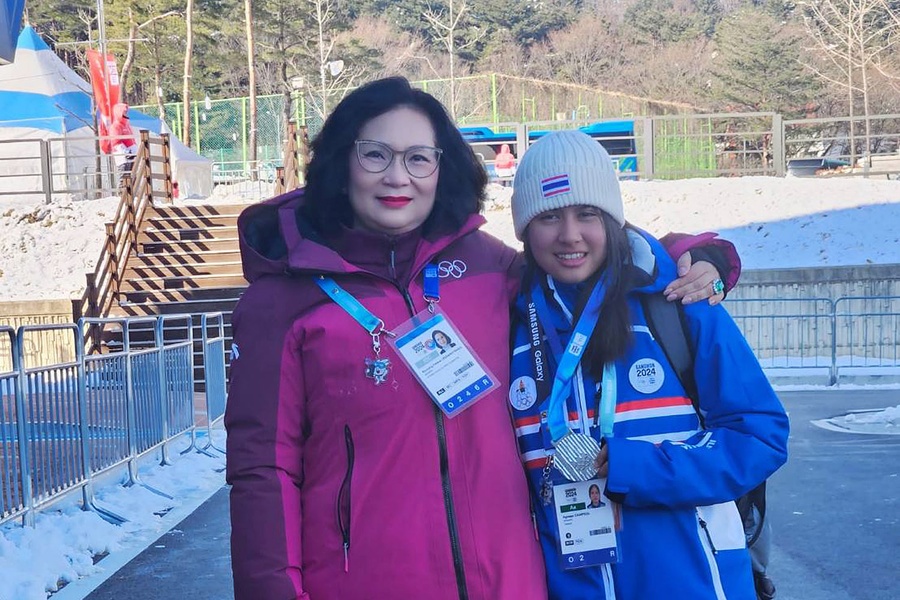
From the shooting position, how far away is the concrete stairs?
59.5 feet

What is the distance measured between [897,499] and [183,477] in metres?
5.87

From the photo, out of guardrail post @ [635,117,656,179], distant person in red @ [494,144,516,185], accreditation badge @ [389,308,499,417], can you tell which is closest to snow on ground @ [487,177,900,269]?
guardrail post @ [635,117,656,179]

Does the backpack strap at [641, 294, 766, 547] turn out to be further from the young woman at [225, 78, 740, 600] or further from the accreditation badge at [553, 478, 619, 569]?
the accreditation badge at [553, 478, 619, 569]

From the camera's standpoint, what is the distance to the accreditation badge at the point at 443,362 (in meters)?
2.47

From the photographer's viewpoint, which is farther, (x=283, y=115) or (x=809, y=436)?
(x=283, y=115)

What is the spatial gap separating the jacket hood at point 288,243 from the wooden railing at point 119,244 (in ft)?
47.0

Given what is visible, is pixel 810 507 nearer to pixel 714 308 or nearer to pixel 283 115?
pixel 714 308

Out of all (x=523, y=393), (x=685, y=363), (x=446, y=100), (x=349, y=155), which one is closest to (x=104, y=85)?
(x=446, y=100)

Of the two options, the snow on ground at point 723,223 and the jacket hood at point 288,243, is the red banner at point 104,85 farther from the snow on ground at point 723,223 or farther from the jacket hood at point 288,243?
the jacket hood at point 288,243

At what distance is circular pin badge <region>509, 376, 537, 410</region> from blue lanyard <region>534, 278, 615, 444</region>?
0.07 metres

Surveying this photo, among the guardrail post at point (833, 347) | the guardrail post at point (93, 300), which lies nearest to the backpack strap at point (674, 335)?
the guardrail post at point (833, 347)

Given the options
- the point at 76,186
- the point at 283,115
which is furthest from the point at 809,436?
the point at 283,115

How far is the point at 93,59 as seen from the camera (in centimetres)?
2675

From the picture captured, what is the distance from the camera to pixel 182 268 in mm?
19344
